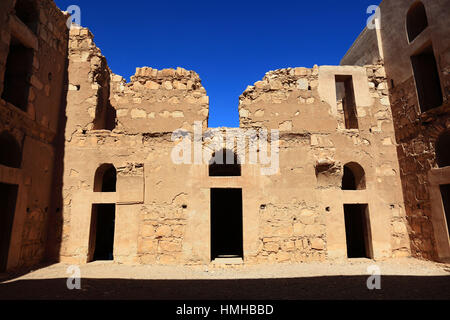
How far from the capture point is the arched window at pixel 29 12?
6711mm

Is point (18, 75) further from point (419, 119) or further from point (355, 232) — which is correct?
point (355, 232)

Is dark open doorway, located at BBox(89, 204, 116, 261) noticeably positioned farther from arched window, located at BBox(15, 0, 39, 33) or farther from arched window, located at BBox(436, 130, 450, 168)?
arched window, located at BBox(436, 130, 450, 168)

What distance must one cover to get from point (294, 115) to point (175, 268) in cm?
510

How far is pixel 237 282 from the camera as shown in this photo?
5.08m

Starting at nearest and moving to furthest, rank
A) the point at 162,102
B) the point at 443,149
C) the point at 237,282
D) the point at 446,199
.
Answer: the point at 237,282 < the point at 446,199 < the point at 443,149 < the point at 162,102

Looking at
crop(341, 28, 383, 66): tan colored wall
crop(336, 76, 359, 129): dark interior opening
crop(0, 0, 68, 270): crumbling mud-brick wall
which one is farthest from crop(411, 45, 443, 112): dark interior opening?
crop(0, 0, 68, 270): crumbling mud-brick wall

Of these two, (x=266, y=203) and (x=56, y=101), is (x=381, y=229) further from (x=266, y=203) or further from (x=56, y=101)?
(x=56, y=101)

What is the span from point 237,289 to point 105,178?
6653 millimetres

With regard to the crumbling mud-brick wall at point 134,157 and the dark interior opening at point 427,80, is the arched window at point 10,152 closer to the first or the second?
the crumbling mud-brick wall at point 134,157

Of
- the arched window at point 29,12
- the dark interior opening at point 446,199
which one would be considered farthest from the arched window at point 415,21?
the arched window at point 29,12

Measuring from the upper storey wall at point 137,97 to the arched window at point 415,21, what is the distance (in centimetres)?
620

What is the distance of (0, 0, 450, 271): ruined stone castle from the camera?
6406mm

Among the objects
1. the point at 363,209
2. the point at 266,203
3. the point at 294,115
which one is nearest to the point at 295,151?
the point at 294,115

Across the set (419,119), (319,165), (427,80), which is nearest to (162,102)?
(319,165)
